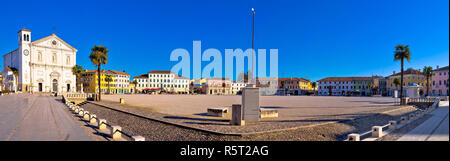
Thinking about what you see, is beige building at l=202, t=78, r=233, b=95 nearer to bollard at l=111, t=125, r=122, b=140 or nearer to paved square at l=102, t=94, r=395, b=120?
paved square at l=102, t=94, r=395, b=120

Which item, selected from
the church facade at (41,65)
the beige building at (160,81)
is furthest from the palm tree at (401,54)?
the beige building at (160,81)

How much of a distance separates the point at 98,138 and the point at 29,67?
8993 centimetres

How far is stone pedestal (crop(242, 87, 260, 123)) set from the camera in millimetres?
13422

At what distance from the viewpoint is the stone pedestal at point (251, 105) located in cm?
1342

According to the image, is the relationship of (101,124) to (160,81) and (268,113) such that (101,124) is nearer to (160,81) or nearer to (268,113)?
(268,113)

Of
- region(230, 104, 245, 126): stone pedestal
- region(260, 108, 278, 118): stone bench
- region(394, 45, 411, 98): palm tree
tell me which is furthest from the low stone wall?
region(394, 45, 411, 98): palm tree

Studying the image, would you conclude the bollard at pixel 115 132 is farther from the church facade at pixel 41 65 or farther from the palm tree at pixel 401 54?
the church facade at pixel 41 65

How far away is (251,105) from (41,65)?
90.5 meters

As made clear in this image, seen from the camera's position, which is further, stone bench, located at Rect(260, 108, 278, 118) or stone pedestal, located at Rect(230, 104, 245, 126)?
stone bench, located at Rect(260, 108, 278, 118)

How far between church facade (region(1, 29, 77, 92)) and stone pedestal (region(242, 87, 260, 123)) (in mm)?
78320
